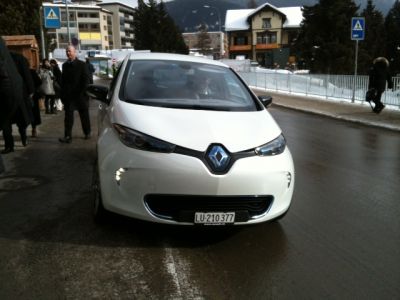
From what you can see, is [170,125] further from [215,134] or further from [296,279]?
[296,279]

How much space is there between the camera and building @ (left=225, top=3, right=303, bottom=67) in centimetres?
8450

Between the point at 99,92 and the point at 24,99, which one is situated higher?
the point at 99,92

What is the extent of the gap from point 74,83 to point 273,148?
5936 mm

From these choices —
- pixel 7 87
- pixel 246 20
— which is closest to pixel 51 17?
pixel 7 87

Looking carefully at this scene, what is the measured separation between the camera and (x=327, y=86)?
856 inches

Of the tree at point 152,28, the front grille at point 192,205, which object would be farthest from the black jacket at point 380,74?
the tree at point 152,28

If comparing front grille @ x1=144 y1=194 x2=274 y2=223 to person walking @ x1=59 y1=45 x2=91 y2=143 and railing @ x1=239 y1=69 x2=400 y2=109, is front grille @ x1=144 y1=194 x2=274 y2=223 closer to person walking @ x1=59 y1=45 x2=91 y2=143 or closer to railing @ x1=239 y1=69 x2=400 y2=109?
person walking @ x1=59 y1=45 x2=91 y2=143

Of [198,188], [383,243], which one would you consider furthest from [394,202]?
[198,188]

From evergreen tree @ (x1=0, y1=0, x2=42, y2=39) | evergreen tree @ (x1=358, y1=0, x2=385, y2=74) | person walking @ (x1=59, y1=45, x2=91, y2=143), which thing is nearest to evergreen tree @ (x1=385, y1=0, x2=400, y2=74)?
evergreen tree @ (x1=358, y1=0, x2=385, y2=74)

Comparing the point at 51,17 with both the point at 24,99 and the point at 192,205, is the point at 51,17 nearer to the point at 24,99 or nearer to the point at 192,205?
the point at 24,99

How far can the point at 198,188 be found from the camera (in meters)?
3.61

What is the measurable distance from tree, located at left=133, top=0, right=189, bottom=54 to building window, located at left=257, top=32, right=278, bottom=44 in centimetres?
1676

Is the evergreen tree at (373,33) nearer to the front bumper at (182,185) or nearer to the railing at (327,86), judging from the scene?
the railing at (327,86)

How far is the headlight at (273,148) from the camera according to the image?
3898mm
